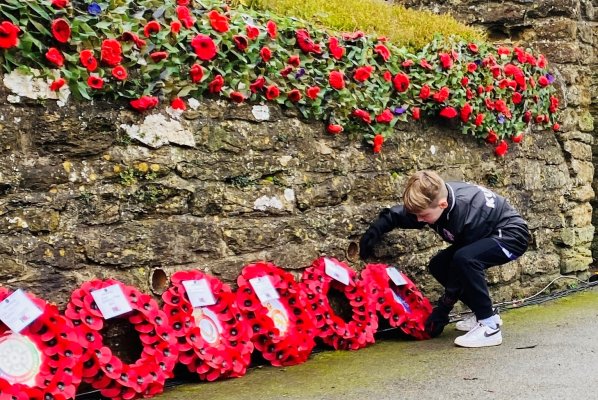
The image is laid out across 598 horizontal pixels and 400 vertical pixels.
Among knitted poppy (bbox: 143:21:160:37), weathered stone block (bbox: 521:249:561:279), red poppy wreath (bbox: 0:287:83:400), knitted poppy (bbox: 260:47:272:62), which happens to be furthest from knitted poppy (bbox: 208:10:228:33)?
weathered stone block (bbox: 521:249:561:279)

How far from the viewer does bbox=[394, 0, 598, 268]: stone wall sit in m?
6.63

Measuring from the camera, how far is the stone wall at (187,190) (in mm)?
3346

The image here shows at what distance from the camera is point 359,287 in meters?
4.52

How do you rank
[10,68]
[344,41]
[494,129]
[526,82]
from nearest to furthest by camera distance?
[10,68] → [344,41] → [494,129] → [526,82]

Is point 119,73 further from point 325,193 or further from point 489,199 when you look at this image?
point 489,199

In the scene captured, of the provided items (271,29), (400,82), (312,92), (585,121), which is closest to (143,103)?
(271,29)

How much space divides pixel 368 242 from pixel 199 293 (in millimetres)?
1275

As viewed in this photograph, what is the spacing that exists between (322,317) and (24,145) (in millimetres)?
1944

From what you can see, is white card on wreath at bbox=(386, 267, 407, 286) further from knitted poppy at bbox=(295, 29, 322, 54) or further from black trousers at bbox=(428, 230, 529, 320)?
knitted poppy at bbox=(295, 29, 322, 54)

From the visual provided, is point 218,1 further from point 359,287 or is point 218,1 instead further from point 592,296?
point 592,296

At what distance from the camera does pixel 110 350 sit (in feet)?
11.2

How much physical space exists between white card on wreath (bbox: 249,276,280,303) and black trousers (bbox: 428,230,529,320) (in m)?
1.16

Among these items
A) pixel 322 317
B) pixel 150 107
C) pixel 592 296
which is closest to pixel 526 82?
pixel 592 296

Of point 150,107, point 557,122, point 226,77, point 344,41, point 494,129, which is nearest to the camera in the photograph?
point 150,107
